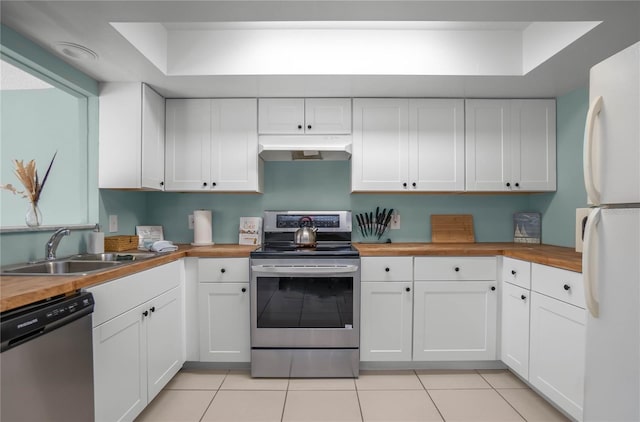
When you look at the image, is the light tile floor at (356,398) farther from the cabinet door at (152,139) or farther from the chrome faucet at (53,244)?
the cabinet door at (152,139)

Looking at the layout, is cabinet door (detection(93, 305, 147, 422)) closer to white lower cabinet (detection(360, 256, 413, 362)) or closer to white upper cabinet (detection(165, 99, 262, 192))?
white upper cabinet (detection(165, 99, 262, 192))

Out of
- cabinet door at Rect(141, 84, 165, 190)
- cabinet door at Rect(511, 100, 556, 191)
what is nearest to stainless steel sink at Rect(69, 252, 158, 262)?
cabinet door at Rect(141, 84, 165, 190)

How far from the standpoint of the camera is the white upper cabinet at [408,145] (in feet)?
8.74

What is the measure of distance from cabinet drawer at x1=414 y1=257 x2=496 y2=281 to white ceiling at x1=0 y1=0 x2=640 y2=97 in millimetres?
1258

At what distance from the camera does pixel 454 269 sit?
7.88ft

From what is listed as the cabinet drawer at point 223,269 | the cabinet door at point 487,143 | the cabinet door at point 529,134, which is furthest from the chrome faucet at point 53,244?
the cabinet door at point 529,134

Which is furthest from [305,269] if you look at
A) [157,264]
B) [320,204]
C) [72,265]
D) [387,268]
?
[72,265]

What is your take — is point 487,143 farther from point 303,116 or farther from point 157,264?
point 157,264

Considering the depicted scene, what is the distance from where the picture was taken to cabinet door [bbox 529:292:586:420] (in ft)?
5.62

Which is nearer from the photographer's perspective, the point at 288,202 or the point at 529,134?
the point at 529,134

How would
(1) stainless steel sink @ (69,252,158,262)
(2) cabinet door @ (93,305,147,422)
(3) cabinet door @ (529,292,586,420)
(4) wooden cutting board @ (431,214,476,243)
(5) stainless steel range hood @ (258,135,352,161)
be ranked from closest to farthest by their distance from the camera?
(2) cabinet door @ (93,305,147,422) → (3) cabinet door @ (529,292,586,420) → (1) stainless steel sink @ (69,252,158,262) → (5) stainless steel range hood @ (258,135,352,161) → (4) wooden cutting board @ (431,214,476,243)

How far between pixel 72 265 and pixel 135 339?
1.87ft

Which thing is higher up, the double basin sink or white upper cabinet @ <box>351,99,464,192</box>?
white upper cabinet @ <box>351,99,464,192</box>

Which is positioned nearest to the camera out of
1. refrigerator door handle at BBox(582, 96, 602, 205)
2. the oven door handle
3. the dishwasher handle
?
the dishwasher handle
